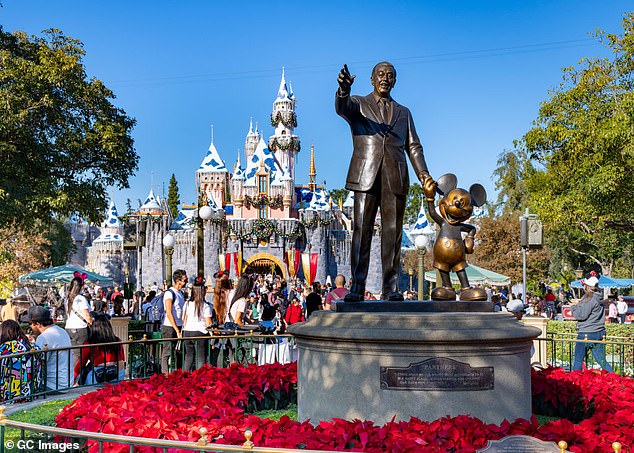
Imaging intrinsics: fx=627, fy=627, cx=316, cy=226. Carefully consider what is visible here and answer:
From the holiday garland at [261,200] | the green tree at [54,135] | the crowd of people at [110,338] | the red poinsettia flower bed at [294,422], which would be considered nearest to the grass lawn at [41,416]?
the red poinsettia flower bed at [294,422]

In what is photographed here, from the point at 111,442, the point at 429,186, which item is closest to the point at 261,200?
the point at 429,186

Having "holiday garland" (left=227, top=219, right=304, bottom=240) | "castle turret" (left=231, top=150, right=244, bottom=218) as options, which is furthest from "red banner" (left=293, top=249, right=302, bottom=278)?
"castle turret" (left=231, top=150, right=244, bottom=218)

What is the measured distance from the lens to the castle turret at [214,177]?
63312mm

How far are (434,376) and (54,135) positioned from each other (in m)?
15.9

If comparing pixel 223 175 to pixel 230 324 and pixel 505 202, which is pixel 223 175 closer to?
pixel 505 202

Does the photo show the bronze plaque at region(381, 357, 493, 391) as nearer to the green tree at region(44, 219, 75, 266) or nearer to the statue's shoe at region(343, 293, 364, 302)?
the statue's shoe at region(343, 293, 364, 302)

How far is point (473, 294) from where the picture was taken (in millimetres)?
6016

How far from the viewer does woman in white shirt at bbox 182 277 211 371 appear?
30.1 feet

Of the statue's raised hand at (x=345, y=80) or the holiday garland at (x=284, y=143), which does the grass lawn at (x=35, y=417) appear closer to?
the statue's raised hand at (x=345, y=80)

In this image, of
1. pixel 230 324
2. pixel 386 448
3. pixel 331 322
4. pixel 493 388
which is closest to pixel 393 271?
pixel 331 322

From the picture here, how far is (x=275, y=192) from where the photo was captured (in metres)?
58.1

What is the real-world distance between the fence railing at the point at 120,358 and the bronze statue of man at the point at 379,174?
2895 millimetres

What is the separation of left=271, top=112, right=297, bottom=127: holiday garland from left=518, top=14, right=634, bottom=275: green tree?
163 ft

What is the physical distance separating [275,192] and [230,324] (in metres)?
48.6
